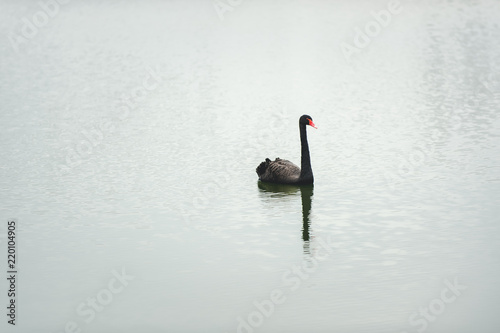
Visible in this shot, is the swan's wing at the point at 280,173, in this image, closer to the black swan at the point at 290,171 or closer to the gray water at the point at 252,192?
the black swan at the point at 290,171

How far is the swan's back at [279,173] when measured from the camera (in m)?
11.5

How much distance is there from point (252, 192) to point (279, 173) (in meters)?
0.59

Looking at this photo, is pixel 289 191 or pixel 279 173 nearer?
pixel 289 191

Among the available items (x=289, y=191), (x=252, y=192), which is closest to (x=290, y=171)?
(x=289, y=191)

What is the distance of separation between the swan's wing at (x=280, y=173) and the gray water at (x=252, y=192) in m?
0.16

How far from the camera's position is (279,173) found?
37.8 feet

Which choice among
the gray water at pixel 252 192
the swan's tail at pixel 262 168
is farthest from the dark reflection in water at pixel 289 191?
the swan's tail at pixel 262 168

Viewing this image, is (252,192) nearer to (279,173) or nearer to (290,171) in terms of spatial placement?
(279,173)

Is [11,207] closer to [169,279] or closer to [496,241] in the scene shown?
[169,279]

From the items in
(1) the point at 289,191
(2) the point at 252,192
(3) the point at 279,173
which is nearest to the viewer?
(2) the point at 252,192

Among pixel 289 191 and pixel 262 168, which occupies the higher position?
pixel 262 168

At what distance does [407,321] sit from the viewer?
650 cm

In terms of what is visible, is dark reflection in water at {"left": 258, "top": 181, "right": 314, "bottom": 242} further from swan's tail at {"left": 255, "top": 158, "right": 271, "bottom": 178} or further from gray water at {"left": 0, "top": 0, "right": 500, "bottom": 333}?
swan's tail at {"left": 255, "top": 158, "right": 271, "bottom": 178}

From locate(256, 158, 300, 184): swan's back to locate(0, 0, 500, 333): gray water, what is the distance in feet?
0.52
